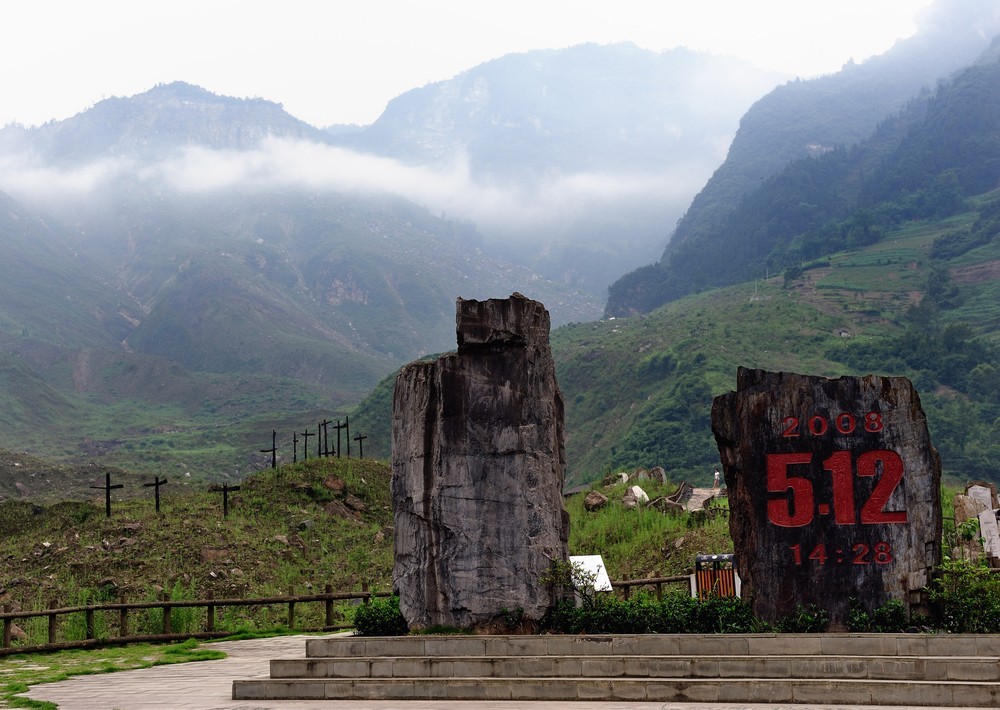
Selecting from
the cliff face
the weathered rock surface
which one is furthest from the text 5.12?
the cliff face

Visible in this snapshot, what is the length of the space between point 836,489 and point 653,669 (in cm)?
375

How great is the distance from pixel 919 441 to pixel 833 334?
282 feet

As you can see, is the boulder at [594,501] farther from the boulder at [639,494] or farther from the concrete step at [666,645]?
the concrete step at [666,645]

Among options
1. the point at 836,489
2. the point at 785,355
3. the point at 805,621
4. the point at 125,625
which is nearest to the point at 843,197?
the point at 785,355

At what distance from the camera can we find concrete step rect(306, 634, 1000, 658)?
13.1 metres

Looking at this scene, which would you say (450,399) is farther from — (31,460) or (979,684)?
(31,460)

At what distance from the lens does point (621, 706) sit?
12570 mm

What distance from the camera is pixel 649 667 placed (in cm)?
1360

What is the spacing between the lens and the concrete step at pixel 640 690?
11633 millimetres

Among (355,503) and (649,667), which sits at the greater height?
(355,503)

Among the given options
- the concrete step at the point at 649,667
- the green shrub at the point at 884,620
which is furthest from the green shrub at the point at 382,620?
the green shrub at the point at 884,620

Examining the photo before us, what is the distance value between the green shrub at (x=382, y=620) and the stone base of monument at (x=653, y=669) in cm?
86

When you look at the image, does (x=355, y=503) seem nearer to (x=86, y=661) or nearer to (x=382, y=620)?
(x=86, y=661)

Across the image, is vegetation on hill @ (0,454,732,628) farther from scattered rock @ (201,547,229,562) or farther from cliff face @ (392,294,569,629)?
cliff face @ (392,294,569,629)
